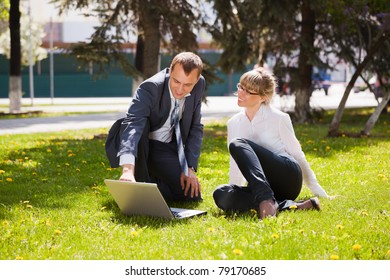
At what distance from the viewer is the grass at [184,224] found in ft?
15.3

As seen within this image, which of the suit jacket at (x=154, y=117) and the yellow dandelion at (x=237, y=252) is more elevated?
the suit jacket at (x=154, y=117)

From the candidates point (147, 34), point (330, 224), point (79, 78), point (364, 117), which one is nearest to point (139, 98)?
point (330, 224)

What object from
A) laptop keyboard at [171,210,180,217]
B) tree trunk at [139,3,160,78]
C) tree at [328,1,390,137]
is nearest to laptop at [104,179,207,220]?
laptop keyboard at [171,210,180,217]

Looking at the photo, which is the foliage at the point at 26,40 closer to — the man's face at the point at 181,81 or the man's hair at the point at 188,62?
the man's face at the point at 181,81

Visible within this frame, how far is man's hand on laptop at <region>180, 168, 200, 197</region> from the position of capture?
6.26 metres

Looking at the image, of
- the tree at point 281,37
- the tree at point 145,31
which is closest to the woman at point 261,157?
the tree at point 145,31

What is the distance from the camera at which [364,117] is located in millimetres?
20062

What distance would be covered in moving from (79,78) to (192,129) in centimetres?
4151

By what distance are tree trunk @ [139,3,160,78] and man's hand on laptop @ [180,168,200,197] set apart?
844cm

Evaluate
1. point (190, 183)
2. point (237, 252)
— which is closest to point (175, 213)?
point (190, 183)

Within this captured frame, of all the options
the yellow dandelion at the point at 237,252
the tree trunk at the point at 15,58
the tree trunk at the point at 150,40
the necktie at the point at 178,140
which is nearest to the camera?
the yellow dandelion at the point at 237,252

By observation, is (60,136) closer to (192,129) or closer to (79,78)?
(192,129)

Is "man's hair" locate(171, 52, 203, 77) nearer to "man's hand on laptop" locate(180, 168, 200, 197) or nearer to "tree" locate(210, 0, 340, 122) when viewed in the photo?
"man's hand on laptop" locate(180, 168, 200, 197)

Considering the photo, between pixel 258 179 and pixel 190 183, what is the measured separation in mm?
932
